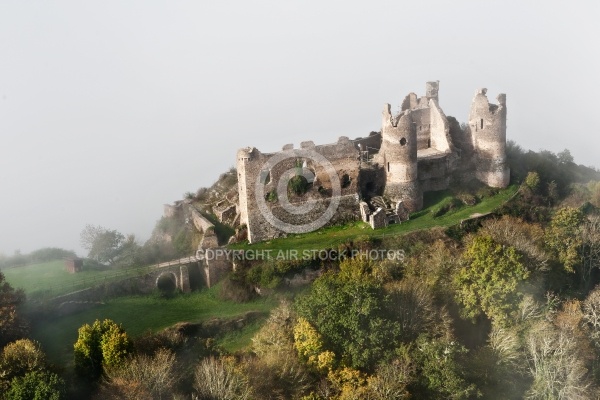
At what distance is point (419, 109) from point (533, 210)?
9.74m

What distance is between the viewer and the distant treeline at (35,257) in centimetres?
4503

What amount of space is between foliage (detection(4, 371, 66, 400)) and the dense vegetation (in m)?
0.05

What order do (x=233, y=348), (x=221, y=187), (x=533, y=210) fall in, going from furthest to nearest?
(x=221, y=187) → (x=533, y=210) → (x=233, y=348)

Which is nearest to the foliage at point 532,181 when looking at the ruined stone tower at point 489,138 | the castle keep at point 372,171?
the ruined stone tower at point 489,138

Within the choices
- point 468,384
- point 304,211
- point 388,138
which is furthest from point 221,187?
point 468,384

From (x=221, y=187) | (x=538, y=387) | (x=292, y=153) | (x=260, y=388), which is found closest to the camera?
(x=260, y=388)

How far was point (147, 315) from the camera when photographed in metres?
36.4

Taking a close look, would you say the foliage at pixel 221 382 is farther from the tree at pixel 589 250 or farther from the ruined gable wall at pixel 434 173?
the tree at pixel 589 250

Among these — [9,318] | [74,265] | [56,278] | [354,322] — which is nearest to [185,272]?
[74,265]

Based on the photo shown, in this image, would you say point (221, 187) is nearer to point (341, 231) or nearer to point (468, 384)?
point (341, 231)

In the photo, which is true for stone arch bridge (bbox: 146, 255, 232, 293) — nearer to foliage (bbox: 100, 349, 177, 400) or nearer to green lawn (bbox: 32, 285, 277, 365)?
green lawn (bbox: 32, 285, 277, 365)

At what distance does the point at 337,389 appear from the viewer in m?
30.0

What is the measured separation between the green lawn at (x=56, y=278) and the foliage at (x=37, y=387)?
8.55m

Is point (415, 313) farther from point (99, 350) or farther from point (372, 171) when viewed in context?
point (99, 350)
